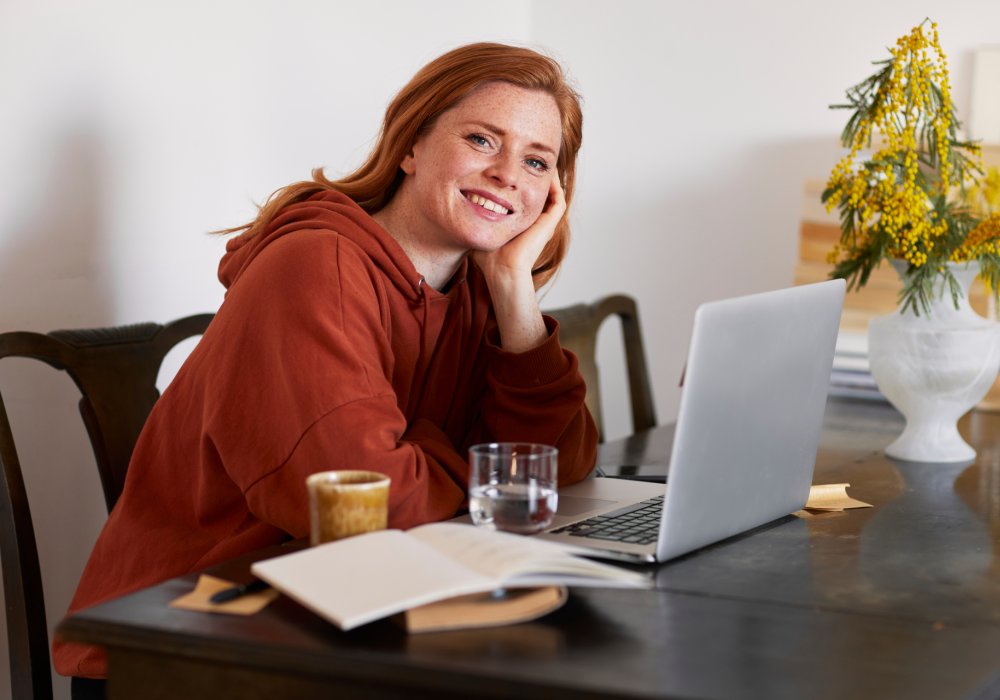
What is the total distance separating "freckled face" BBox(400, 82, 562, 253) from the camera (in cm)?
161

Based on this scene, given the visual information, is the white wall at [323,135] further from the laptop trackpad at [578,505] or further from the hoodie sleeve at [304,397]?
the laptop trackpad at [578,505]

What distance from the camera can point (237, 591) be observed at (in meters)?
1.03

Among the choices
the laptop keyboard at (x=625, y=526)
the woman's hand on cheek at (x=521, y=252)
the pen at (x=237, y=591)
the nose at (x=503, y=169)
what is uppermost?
the nose at (x=503, y=169)

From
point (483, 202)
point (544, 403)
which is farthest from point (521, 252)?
point (544, 403)

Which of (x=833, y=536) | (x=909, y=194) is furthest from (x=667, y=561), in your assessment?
(x=909, y=194)

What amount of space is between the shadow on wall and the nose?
0.67 m

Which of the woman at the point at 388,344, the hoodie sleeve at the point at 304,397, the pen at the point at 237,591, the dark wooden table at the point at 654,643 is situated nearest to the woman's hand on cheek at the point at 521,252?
the woman at the point at 388,344

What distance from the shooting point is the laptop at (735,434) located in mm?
1160

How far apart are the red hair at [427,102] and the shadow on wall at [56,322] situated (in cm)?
35

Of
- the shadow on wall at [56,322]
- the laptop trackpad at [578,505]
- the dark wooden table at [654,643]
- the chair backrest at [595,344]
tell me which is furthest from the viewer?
the chair backrest at [595,344]

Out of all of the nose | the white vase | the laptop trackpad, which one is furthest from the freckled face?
the white vase

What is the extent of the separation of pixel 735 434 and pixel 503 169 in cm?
56

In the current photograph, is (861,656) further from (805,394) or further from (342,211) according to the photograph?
(342,211)

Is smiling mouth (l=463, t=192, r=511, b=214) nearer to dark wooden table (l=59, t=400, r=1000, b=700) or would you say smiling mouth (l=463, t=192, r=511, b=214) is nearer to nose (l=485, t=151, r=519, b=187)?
nose (l=485, t=151, r=519, b=187)
